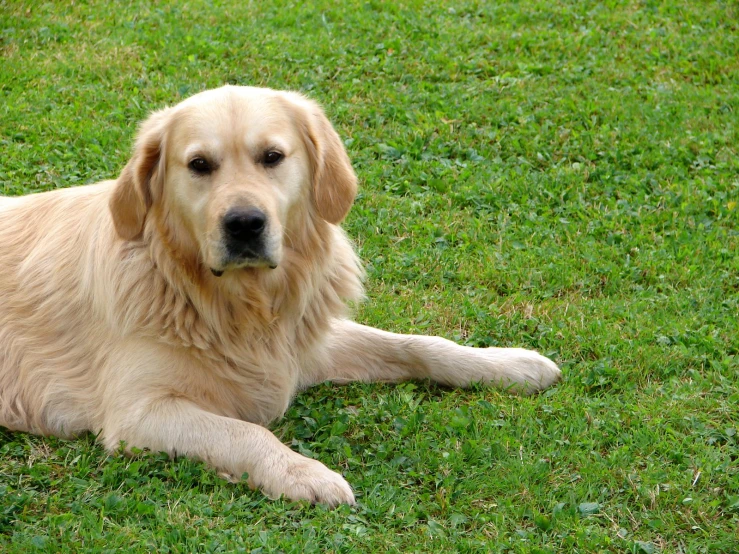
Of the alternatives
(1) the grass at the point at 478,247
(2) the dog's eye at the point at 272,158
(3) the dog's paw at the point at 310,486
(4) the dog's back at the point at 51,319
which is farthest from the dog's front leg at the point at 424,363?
(4) the dog's back at the point at 51,319

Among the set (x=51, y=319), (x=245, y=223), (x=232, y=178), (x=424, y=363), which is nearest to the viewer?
(x=245, y=223)

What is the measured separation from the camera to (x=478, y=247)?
20.9 ft

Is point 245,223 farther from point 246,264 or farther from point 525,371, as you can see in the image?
point 525,371

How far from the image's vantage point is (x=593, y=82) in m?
8.30

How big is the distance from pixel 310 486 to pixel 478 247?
274 centimetres

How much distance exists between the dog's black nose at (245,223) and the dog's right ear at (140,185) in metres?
0.58

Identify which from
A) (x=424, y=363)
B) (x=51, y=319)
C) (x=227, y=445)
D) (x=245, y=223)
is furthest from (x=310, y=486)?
(x=51, y=319)

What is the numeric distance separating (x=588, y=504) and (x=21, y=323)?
9.64 ft

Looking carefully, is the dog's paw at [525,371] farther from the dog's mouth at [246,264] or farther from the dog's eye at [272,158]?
the dog's eye at [272,158]

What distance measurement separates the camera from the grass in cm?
397

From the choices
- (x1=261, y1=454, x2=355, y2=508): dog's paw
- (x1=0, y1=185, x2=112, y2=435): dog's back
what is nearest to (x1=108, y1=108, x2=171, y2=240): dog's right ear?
(x1=0, y1=185, x2=112, y2=435): dog's back

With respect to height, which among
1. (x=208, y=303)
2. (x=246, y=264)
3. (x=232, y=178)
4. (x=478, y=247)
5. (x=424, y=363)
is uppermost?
(x=232, y=178)

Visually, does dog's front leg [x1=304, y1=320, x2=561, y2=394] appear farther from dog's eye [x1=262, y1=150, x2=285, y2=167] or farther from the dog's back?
the dog's back

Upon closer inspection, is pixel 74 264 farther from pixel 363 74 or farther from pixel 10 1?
pixel 10 1
